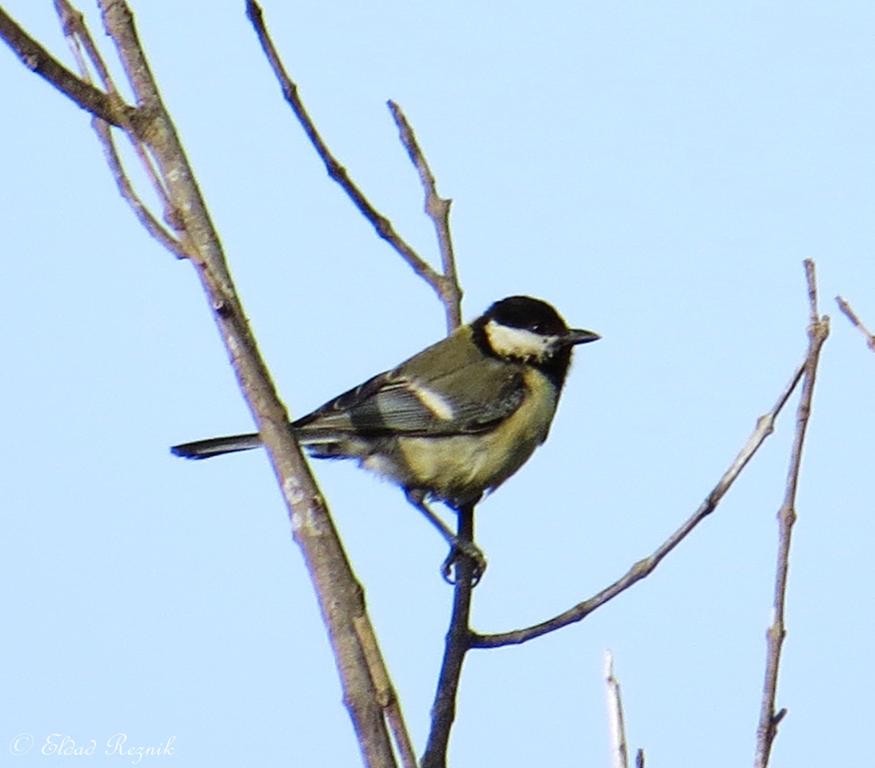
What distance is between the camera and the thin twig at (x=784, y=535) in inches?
82.9

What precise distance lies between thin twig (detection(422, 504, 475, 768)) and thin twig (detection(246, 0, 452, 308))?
1059 mm

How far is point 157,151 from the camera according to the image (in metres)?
2.18

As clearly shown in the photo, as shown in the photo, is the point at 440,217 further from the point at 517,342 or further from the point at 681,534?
the point at 681,534

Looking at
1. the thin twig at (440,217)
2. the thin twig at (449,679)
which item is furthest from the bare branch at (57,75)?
the thin twig at (440,217)

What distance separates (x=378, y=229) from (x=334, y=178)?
0.43 m

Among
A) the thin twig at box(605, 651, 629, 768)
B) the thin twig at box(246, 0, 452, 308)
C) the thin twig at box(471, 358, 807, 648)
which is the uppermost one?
the thin twig at box(246, 0, 452, 308)

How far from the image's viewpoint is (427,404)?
17.2 ft

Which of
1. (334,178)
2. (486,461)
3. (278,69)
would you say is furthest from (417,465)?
(278,69)

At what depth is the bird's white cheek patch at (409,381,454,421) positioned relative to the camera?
5.24 meters

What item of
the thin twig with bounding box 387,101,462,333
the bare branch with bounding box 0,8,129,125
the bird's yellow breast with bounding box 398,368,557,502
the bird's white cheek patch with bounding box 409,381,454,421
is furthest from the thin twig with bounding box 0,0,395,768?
the bird's white cheek patch with bounding box 409,381,454,421

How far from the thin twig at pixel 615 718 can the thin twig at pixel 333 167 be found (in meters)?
1.48

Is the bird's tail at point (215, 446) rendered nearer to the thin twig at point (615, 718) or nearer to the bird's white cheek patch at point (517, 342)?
the bird's white cheek patch at point (517, 342)

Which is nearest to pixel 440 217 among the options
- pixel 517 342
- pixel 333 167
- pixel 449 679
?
pixel 333 167

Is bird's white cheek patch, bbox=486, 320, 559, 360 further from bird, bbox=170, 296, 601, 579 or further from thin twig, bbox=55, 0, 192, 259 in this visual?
thin twig, bbox=55, 0, 192, 259
